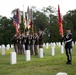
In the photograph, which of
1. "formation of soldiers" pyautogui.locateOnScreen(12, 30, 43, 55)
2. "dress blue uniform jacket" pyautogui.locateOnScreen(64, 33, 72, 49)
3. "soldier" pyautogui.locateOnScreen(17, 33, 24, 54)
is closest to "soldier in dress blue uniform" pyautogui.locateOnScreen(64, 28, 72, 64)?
"dress blue uniform jacket" pyautogui.locateOnScreen(64, 33, 72, 49)

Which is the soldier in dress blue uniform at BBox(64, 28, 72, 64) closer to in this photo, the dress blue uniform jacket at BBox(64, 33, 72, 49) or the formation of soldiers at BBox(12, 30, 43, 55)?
the dress blue uniform jacket at BBox(64, 33, 72, 49)

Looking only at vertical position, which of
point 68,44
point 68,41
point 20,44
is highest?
point 68,41

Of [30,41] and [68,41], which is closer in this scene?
[68,41]

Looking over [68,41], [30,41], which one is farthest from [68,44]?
[30,41]

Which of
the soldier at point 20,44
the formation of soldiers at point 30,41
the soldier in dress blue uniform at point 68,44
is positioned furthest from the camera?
the soldier at point 20,44

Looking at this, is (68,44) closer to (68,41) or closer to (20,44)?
(68,41)

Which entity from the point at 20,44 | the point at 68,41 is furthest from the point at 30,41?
the point at 68,41

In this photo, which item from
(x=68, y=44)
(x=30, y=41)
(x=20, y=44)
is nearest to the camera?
(x=68, y=44)

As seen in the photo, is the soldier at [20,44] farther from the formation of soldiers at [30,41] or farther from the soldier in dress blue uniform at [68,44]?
the soldier in dress blue uniform at [68,44]

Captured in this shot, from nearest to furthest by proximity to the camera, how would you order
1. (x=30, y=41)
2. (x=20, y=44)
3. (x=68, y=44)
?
(x=68, y=44) < (x=30, y=41) < (x=20, y=44)

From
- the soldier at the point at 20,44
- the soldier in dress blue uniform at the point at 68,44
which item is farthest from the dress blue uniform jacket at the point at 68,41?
the soldier at the point at 20,44

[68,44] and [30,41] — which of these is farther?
[30,41]

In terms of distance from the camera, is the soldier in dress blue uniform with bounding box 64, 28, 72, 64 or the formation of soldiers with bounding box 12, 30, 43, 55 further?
the formation of soldiers with bounding box 12, 30, 43, 55

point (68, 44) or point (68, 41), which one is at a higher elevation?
point (68, 41)
